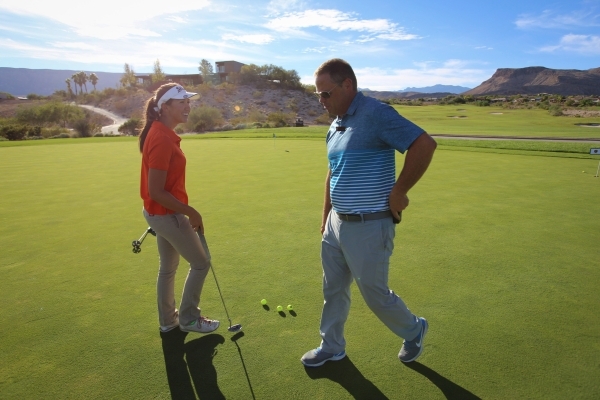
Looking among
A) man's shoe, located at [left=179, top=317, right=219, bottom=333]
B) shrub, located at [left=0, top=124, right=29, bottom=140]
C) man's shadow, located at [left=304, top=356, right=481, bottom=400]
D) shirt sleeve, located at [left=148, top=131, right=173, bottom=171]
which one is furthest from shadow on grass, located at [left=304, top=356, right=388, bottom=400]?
shrub, located at [left=0, top=124, right=29, bottom=140]

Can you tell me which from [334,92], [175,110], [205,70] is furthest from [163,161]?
[205,70]

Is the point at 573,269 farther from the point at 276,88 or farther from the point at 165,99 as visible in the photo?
the point at 276,88

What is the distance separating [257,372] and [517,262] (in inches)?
144

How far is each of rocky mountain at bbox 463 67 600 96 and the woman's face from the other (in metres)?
162

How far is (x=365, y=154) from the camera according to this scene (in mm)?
2693

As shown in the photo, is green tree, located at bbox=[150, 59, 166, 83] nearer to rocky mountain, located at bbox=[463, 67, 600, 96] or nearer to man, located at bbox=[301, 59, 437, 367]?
man, located at bbox=[301, 59, 437, 367]

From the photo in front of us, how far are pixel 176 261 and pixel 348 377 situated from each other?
1.84 meters

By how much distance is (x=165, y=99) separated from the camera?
3127 millimetres

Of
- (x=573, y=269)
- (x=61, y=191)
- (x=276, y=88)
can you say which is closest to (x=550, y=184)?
(x=573, y=269)

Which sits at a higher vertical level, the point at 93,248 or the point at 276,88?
the point at 276,88

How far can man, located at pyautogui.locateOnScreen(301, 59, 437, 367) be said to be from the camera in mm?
2576

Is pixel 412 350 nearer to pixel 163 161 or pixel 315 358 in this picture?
pixel 315 358

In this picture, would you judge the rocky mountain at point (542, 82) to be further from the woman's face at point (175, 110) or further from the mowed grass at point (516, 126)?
the woman's face at point (175, 110)

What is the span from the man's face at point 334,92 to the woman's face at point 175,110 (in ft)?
3.88
